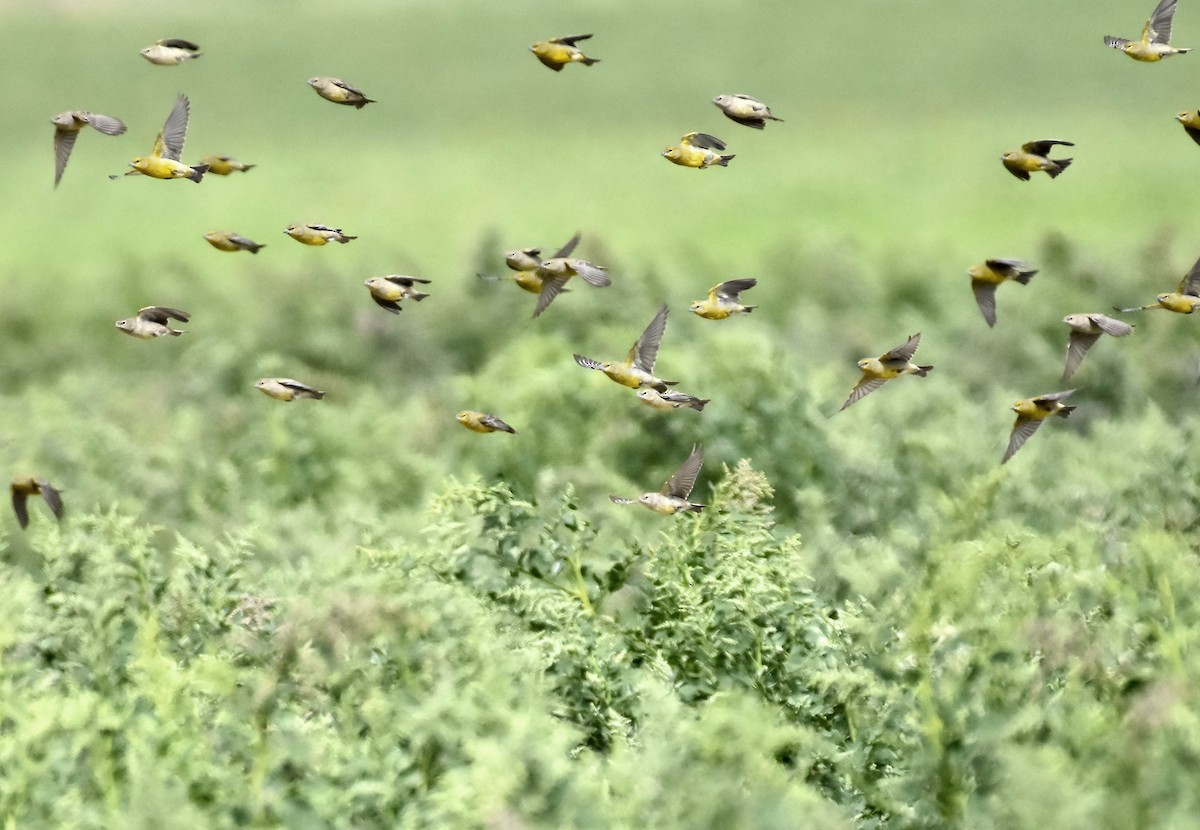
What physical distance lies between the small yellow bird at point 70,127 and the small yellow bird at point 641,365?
1570 mm

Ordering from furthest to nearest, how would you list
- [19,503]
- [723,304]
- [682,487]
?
1. [19,503]
2. [682,487]
3. [723,304]

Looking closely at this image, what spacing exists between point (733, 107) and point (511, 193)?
2667 centimetres

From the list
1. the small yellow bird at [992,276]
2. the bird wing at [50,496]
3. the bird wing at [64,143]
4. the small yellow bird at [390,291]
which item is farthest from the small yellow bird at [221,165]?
the small yellow bird at [992,276]

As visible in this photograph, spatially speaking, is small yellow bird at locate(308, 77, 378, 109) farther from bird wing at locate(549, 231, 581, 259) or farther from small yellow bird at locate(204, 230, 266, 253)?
bird wing at locate(549, 231, 581, 259)

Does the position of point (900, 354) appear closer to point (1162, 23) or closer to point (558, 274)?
point (558, 274)

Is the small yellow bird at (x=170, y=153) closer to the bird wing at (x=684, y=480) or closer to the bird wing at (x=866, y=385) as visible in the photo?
the bird wing at (x=684, y=480)

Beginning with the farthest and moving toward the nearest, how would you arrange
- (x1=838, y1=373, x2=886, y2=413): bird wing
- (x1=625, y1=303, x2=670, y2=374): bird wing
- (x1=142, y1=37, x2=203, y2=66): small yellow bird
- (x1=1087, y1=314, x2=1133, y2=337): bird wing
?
(x1=625, y1=303, x2=670, y2=374): bird wing, (x1=838, y1=373, x2=886, y2=413): bird wing, (x1=142, y1=37, x2=203, y2=66): small yellow bird, (x1=1087, y1=314, x2=1133, y2=337): bird wing

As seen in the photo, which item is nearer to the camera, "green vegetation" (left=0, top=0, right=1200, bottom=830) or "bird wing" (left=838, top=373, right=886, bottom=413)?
"green vegetation" (left=0, top=0, right=1200, bottom=830)

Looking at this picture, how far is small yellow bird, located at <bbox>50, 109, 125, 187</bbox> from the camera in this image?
5434 mm

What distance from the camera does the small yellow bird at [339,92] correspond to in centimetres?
553

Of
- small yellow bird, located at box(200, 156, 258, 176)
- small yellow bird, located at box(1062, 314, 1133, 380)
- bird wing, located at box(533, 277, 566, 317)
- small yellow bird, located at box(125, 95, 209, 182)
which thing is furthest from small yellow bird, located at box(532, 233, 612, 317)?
small yellow bird, located at box(1062, 314, 1133, 380)

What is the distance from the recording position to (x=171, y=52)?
5.78m

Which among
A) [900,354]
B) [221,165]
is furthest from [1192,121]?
[221,165]

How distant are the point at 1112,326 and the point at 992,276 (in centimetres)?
38
